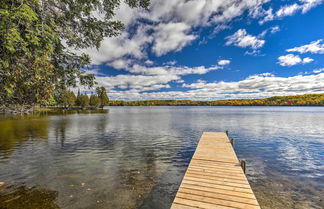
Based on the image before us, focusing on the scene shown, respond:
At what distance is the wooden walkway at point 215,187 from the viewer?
199 inches

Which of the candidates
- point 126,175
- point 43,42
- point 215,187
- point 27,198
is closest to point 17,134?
point 27,198

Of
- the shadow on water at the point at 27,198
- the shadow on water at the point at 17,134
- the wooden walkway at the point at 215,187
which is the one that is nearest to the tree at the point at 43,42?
the shadow on water at the point at 27,198

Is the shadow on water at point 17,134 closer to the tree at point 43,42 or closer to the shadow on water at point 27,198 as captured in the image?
the shadow on water at point 27,198

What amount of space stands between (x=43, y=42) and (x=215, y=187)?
8681mm

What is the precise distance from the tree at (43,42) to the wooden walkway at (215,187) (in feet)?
20.7

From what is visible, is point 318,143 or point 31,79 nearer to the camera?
point 31,79

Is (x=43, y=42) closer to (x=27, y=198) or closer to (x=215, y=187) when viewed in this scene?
(x=27, y=198)

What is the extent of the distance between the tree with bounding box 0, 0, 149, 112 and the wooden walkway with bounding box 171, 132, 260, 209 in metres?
6.30

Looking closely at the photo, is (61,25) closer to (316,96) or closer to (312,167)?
(312,167)

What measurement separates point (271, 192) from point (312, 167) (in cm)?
675

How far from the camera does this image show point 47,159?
13656 mm

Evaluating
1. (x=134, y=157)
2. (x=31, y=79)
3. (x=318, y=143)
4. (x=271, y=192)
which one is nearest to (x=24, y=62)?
(x=31, y=79)

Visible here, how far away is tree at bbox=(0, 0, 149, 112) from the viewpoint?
16.4ft

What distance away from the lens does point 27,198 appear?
7773mm
